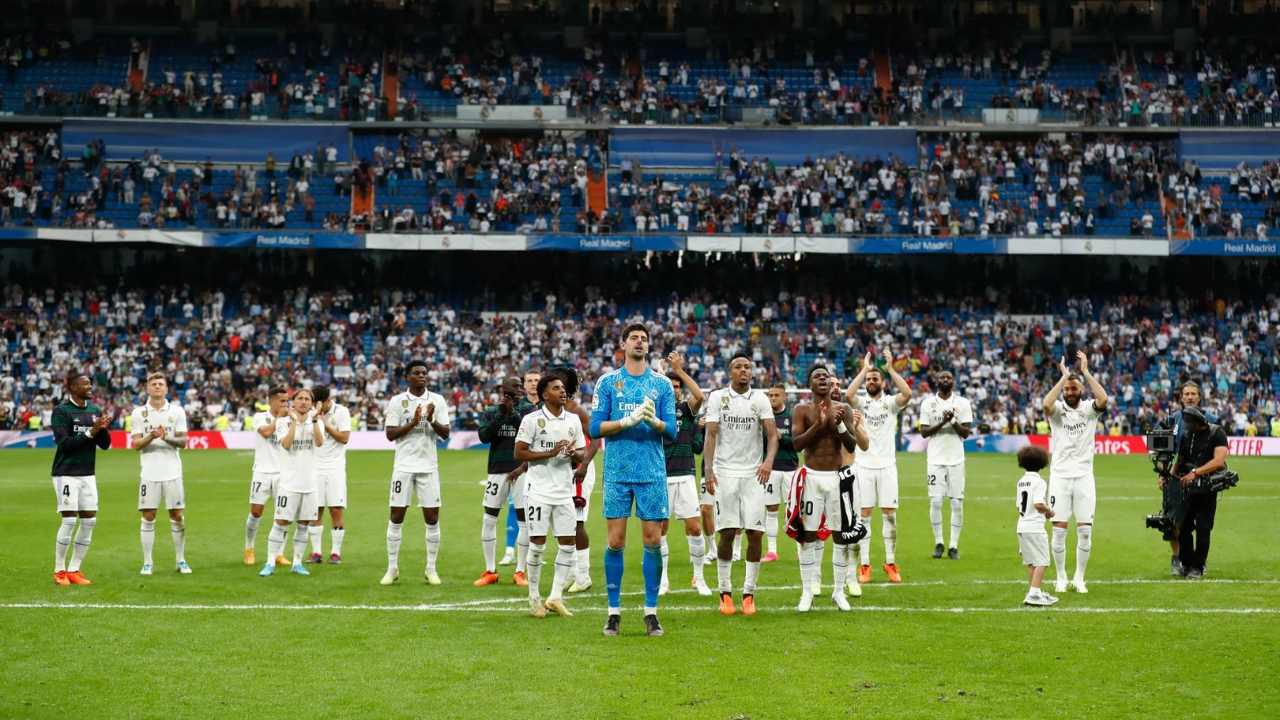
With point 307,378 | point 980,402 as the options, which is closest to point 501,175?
point 307,378

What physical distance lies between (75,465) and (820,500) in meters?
9.32

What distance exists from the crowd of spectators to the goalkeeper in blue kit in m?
36.9

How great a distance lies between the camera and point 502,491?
54.4ft

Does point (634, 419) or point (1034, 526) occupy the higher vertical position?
point (634, 419)

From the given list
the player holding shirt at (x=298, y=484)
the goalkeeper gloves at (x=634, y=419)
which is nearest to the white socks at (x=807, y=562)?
the goalkeeper gloves at (x=634, y=419)

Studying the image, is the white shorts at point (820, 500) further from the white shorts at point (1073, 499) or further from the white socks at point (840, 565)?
the white shorts at point (1073, 499)

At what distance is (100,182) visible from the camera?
57.1 m

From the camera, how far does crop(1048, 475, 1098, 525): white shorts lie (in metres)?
15.8

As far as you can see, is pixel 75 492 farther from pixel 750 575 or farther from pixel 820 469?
pixel 820 469

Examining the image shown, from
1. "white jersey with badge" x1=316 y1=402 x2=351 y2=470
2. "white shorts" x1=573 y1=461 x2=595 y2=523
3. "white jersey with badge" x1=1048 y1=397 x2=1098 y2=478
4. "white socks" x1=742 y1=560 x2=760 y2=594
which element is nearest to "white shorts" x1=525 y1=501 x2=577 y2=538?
"white shorts" x1=573 y1=461 x2=595 y2=523

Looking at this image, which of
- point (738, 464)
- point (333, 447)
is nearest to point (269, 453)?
point (333, 447)

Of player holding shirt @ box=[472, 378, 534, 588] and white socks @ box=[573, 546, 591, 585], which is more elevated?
player holding shirt @ box=[472, 378, 534, 588]

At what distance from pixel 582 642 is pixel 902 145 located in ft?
168

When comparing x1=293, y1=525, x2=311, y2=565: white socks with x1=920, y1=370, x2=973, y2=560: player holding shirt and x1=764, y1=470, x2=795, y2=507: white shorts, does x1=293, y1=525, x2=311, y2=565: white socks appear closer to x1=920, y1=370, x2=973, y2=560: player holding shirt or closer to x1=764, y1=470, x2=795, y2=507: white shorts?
x1=764, y1=470, x2=795, y2=507: white shorts
